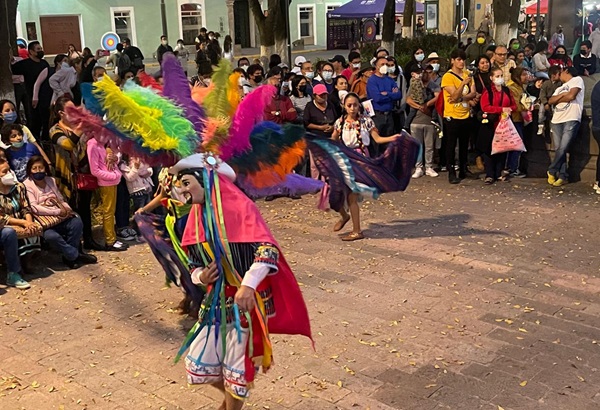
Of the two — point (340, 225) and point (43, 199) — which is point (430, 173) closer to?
point (340, 225)

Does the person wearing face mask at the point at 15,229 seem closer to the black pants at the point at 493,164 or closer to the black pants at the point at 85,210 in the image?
the black pants at the point at 85,210

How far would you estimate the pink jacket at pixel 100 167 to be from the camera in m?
7.98

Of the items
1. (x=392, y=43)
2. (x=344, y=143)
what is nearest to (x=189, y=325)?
(x=344, y=143)

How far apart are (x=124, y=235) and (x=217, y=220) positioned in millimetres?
5004

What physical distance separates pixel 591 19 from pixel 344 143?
2394cm

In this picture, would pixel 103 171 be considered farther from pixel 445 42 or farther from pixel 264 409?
pixel 445 42

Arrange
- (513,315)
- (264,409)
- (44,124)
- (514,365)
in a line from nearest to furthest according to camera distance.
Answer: (264,409) < (514,365) < (513,315) < (44,124)

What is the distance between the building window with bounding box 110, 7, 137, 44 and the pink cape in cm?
3361

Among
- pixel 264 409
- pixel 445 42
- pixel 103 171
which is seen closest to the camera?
pixel 264 409

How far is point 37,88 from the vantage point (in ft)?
41.6

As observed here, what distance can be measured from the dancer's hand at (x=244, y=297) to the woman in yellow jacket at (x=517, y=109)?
776 cm

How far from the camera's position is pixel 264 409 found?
4.68 m

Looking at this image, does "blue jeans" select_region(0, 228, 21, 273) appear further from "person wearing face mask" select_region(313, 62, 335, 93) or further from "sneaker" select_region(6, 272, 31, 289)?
"person wearing face mask" select_region(313, 62, 335, 93)

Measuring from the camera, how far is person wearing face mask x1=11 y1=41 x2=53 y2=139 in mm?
12695
